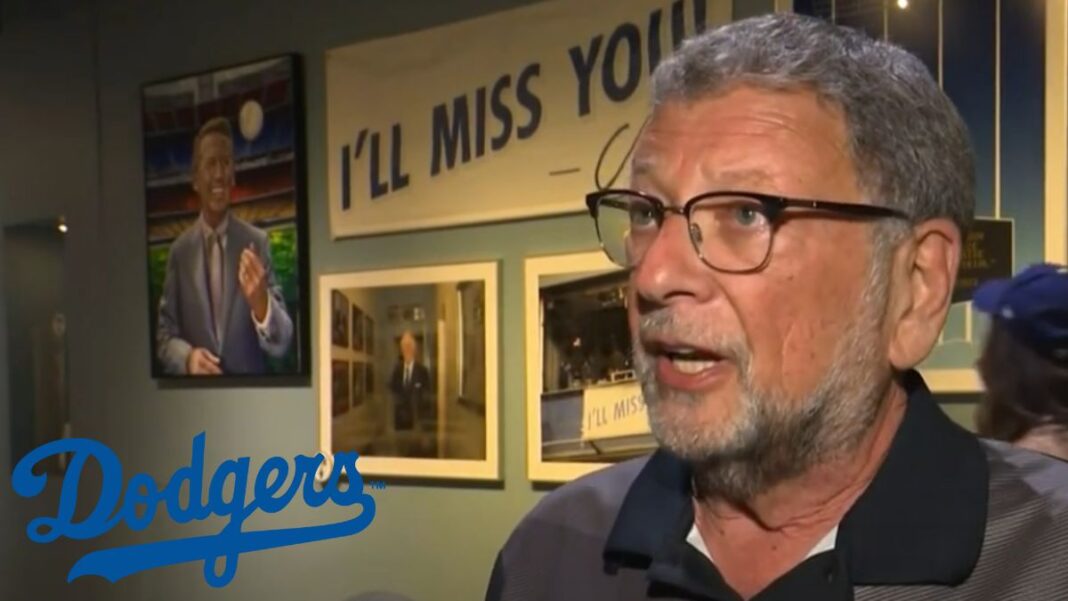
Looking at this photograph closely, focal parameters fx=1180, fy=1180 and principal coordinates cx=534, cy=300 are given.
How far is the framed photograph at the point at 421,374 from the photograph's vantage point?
208cm

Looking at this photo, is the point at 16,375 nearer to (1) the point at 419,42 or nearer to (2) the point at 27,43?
(2) the point at 27,43

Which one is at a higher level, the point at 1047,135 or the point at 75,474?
the point at 1047,135

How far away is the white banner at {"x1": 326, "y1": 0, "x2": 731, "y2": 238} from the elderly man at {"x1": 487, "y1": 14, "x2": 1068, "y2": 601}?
93 centimetres

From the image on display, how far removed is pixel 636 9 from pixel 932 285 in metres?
1.13

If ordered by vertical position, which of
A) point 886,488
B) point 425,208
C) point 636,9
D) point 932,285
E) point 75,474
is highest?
point 636,9

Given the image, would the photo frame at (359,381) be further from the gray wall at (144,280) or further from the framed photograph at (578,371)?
the framed photograph at (578,371)

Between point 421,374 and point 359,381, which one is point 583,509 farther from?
point 359,381

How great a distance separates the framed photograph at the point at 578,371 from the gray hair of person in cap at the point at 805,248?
100cm

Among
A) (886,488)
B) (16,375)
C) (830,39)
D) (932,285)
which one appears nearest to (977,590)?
(886,488)

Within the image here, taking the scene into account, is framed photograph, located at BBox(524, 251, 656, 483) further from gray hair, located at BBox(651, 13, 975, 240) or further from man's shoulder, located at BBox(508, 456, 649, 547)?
gray hair, located at BBox(651, 13, 975, 240)

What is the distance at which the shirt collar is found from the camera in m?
0.83

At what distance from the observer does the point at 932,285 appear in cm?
90
